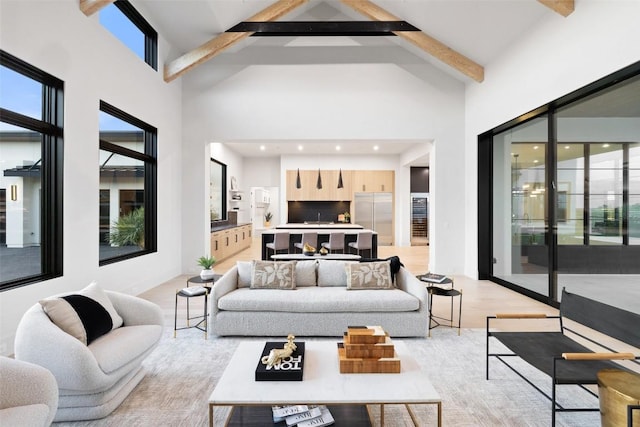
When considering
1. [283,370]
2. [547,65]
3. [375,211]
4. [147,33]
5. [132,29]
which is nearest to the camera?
[283,370]

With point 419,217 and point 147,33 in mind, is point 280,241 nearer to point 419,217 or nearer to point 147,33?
point 147,33

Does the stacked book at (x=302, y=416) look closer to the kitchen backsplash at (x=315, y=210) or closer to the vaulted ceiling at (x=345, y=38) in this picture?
the vaulted ceiling at (x=345, y=38)

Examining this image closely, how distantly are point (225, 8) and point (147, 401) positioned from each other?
5.61 meters

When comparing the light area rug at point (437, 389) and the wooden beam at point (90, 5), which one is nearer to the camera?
the light area rug at point (437, 389)

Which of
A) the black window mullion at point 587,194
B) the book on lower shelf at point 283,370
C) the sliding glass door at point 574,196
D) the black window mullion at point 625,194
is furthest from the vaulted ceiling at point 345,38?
the book on lower shelf at point 283,370

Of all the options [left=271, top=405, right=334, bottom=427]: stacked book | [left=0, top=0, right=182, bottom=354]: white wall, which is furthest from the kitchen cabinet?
[left=271, top=405, right=334, bottom=427]: stacked book

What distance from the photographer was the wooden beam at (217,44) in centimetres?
590

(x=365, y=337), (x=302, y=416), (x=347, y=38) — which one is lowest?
(x=302, y=416)

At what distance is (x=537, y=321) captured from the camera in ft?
13.4

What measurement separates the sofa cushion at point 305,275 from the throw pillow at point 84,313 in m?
1.87

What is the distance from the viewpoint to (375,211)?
38.1 ft

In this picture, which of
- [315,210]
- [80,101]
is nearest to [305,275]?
[80,101]

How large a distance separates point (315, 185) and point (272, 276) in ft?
26.0

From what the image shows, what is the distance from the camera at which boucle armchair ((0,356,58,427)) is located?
156 cm
